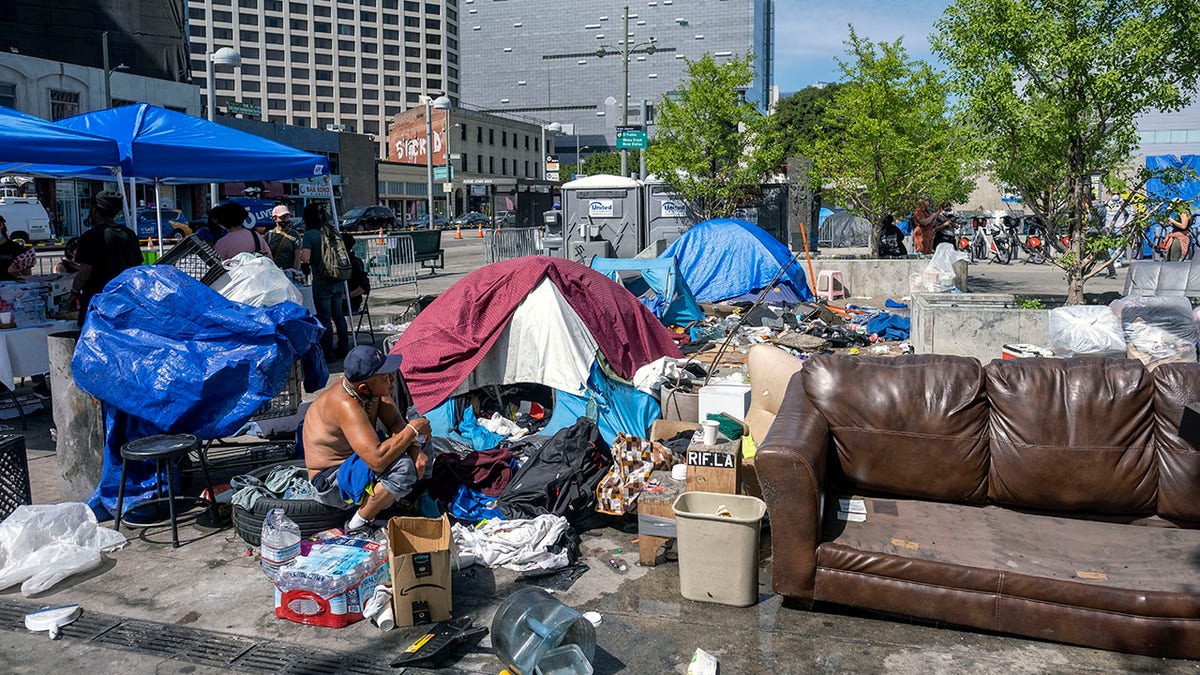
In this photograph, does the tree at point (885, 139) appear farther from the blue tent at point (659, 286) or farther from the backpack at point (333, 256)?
the backpack at point (333, 256)

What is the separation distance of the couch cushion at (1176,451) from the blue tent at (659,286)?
779cm

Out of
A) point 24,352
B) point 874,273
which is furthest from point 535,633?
point 874,273

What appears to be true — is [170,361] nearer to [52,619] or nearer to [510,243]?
[52,619]

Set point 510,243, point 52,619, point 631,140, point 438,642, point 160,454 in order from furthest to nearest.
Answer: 1. point 510,243
2. point 631,140
3. point 160,454
4. point 52,619
5. point 438,642

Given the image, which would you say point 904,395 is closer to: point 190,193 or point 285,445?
point 285,445

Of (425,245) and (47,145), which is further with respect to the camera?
(425,245)

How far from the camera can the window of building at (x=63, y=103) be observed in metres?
37.5

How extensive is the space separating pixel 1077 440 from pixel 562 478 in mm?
2969

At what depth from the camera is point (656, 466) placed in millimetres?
5637

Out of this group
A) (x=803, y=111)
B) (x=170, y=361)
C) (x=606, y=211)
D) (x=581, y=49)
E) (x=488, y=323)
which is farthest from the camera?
(x=581, y=49)

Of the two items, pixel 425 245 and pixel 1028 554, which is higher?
pixel 425 245

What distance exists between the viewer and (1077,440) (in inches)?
189

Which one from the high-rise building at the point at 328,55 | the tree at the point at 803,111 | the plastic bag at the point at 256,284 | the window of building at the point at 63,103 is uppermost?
the high-rise building at the point at 328,55

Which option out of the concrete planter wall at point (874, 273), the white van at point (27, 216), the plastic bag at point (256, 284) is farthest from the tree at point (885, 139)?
the white van at point (27, 216)
